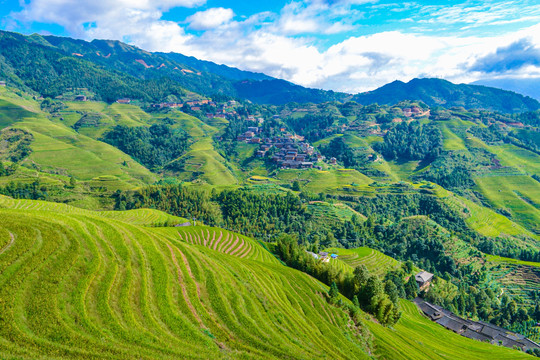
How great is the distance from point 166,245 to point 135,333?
13.3m

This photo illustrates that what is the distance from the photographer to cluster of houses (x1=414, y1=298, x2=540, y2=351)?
5872 cm

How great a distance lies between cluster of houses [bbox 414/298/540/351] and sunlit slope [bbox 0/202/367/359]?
44.6m

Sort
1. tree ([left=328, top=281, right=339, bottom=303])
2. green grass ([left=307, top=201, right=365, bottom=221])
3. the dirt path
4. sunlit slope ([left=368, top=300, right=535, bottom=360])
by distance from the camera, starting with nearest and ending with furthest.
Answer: the dirt path, sunlit slope ([left=368, top=300, right=535, bottom=360]), tree ([left=328, top=281, right=339, bottom=303]), green grass ([left=307, top=201, right=365, bottom=221])

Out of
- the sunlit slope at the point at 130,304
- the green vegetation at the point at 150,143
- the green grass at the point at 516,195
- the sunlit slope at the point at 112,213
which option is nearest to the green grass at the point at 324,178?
the green grass at the point at 516,195

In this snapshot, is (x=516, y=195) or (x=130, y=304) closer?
(x=130, y=304)

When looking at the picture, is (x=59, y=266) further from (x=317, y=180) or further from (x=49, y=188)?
(x=317, y=180)

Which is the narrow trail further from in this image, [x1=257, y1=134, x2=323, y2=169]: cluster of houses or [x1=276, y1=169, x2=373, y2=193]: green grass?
[x1=257, y1=134, x2=323, y2=169]: cluster of houses

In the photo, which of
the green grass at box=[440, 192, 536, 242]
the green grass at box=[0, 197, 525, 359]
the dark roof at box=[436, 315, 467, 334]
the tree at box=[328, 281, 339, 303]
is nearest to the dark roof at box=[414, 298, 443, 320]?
the dark roof at box=[436, 315, 467, 334]

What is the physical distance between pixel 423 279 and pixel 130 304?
80538mm

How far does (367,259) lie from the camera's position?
86312mm

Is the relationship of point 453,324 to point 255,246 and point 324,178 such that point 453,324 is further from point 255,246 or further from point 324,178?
point 324,178

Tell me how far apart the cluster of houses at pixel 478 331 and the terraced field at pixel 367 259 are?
1557cm

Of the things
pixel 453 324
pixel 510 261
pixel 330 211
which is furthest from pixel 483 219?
pixel 453 324

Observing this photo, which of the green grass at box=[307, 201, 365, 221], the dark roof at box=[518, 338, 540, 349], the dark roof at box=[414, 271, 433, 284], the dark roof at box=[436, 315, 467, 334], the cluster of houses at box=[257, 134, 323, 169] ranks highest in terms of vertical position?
the cluster of houses at box=[257, 134, 323, 169]
